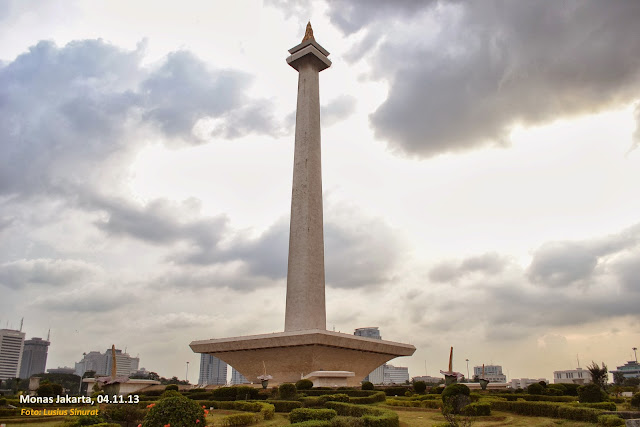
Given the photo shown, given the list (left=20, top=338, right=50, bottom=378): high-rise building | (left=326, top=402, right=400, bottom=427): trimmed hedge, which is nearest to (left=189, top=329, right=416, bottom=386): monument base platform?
(left=326, top=402, right=400, bottom=427): trimmed hedge

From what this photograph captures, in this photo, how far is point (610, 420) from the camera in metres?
12.2

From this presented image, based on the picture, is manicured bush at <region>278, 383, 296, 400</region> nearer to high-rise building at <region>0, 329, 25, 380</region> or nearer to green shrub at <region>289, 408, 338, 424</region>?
green shrub at <region>289, 408, 338, 424</region>

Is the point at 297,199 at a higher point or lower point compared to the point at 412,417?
higher

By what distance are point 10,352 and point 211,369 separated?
171 ft

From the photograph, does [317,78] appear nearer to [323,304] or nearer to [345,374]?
[323,304]

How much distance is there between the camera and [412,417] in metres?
14.9

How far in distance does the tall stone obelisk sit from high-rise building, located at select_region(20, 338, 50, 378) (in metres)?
144

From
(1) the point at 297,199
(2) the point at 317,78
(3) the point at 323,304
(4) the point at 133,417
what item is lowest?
(4) the point at 133,417

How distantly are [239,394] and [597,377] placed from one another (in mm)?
17377

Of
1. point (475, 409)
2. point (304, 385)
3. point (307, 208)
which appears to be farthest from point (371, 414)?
point (307, 208)

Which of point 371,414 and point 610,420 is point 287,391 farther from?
point 610,420

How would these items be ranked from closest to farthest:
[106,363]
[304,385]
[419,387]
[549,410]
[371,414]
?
1. [371,414]
2. [549,410]
3. [304,385]
4. [419,387]
5. [106,363]

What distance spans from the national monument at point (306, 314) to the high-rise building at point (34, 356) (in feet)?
452

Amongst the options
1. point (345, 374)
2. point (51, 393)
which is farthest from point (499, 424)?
point (51, 393)
